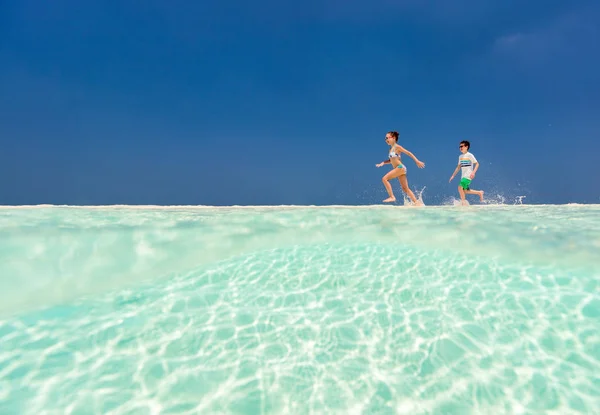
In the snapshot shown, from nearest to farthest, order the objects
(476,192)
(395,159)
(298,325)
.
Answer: (298,325)
(395,159)
(476,192)

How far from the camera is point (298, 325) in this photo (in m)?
3.07

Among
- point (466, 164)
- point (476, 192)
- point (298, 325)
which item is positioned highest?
point (466, 164)

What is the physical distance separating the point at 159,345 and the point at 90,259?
10.1ft

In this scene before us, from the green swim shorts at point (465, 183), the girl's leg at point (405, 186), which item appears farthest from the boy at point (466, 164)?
the girl's leg at point (405, 186)

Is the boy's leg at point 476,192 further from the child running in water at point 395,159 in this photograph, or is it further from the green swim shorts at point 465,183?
the child running in water at point 395,159

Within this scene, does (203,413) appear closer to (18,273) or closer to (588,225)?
(18,273)

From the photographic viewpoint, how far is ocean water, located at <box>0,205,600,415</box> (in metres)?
2.26

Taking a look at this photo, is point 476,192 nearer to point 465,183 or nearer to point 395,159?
point 465,183

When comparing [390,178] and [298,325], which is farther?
[390,178]

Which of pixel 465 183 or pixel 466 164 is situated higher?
pixel 466 164

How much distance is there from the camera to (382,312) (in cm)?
327

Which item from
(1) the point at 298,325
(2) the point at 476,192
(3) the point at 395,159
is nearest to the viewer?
(1) the point at 298,325

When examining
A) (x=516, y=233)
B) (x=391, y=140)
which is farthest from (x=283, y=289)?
(x=391, y=140)

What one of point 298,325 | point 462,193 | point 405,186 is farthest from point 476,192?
point 298,325
